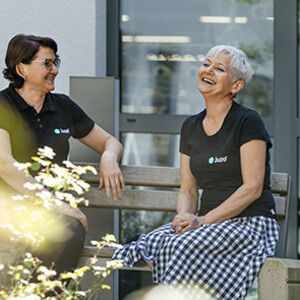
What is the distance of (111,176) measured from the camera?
446 centimetres

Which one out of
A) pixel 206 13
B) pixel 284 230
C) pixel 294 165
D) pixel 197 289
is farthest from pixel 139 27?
pixel 197 289

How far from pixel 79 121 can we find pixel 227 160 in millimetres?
848

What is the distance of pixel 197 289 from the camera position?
3.83 meters

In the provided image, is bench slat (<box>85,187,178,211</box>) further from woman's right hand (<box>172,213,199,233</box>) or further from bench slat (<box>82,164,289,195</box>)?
woman's right hand (<box>172,213,199,233</box>)

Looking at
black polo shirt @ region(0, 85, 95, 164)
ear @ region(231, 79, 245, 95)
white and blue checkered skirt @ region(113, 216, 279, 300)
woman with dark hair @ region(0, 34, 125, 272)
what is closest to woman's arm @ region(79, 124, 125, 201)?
woman with dark hair @ region(0, 34, 125, 272)

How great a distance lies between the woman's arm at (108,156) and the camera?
4.42m

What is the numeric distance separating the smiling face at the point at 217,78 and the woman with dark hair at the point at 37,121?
24.1 inches

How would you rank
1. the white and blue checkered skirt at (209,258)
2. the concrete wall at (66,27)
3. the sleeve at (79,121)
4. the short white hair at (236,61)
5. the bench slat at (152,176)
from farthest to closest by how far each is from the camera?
the concrete wall at (66,27) < the bench slat at (152,176) < the sleeve at (79,121) < the short white hair at (236,61) < the white and blue checkered skirt at (209,258)

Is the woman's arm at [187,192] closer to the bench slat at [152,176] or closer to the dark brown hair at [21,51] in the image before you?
the bench slat at [152,176]

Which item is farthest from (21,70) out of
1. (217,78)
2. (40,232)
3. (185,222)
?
(185,222)

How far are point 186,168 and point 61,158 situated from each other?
2.09ft

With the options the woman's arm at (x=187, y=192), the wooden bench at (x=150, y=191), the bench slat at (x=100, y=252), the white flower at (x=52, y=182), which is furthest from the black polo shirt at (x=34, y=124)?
the white flower at (x=52, y=182)

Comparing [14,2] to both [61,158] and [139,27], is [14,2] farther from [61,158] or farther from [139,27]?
[61,158]

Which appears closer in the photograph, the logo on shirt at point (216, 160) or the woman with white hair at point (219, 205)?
the woman with white hair at point (219, 205)
